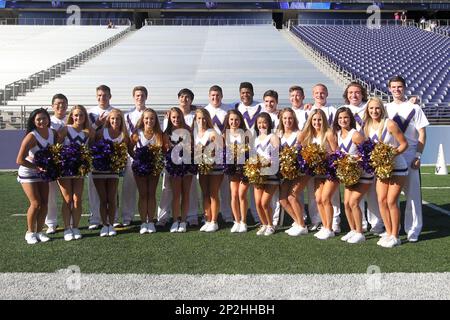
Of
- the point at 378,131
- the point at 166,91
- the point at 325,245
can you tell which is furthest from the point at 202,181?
the point at 166,91

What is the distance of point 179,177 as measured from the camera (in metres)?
4.84

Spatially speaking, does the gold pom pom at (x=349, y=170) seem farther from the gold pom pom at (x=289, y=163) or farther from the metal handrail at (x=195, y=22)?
the metal handrail at (x=195, y=22)

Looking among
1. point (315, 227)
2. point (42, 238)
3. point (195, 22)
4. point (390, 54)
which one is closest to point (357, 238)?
point (315, 227)

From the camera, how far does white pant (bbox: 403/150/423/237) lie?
4453 mm

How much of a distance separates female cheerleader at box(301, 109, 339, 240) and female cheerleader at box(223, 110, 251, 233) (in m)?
0.57

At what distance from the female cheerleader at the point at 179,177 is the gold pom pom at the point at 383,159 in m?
1.66

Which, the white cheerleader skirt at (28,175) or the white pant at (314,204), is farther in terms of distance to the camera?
the white pant at (314,204)

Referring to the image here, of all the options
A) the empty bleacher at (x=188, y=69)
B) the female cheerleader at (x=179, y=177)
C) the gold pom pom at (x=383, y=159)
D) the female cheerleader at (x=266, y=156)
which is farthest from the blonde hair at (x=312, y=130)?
the empty bleacher at (x=188, y=69)

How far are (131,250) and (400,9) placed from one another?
31159 millimetres

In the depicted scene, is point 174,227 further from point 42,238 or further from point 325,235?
point 325,235

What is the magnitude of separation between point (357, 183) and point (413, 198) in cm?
56

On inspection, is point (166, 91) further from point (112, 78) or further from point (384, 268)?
point (384, 268)

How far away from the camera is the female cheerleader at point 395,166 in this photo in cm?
418

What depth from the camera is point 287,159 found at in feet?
14.7
